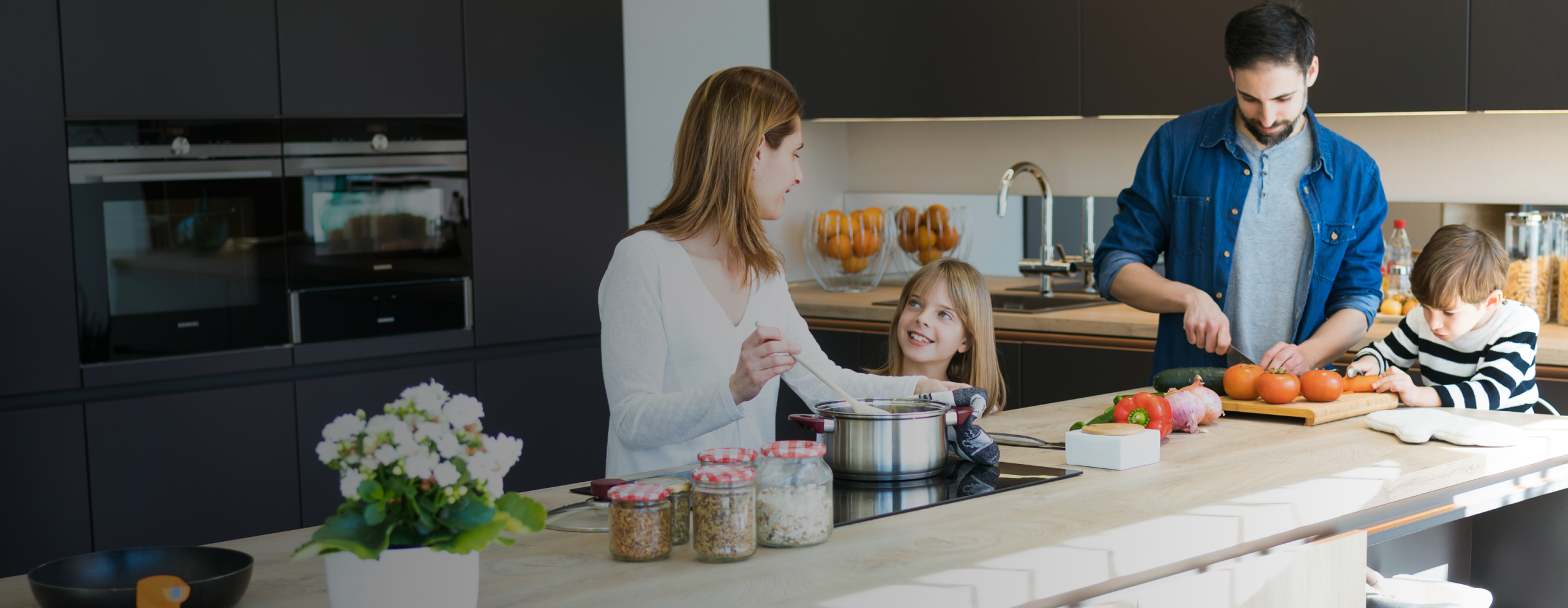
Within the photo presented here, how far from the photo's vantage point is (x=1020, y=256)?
462 cm

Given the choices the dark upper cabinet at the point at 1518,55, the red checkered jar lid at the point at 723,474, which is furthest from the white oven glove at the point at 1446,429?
the dark upper cabinet at the point at 1518,55

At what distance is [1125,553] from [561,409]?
101 inches

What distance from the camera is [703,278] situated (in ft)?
6.63

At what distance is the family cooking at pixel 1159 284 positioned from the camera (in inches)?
75.4

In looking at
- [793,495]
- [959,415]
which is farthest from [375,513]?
[959,415]

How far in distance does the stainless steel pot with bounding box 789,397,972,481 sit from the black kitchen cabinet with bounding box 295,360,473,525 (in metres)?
1.90

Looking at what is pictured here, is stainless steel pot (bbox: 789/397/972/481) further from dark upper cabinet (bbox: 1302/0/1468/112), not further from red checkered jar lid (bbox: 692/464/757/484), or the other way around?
dark upper cabinet (bbox: 1302/0/1468/112)

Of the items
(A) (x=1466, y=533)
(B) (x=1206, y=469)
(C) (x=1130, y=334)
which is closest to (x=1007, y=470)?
(B) (x=1206, y=469)

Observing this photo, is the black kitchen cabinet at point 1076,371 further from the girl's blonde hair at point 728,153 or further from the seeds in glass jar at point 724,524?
the seeds in glass jar at point 724,524

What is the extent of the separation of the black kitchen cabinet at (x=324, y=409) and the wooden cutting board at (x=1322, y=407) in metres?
1.97

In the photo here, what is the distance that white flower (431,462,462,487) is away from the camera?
1.13 m

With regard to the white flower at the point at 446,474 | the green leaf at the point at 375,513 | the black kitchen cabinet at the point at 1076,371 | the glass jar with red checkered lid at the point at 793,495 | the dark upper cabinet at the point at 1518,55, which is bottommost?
the black kitchen cabinet at the point at 1076,371

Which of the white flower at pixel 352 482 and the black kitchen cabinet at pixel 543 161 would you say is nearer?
the white flower at pixel 352 482

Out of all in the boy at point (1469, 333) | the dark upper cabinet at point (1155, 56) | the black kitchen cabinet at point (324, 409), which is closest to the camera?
the boy at point (1469, 333)
